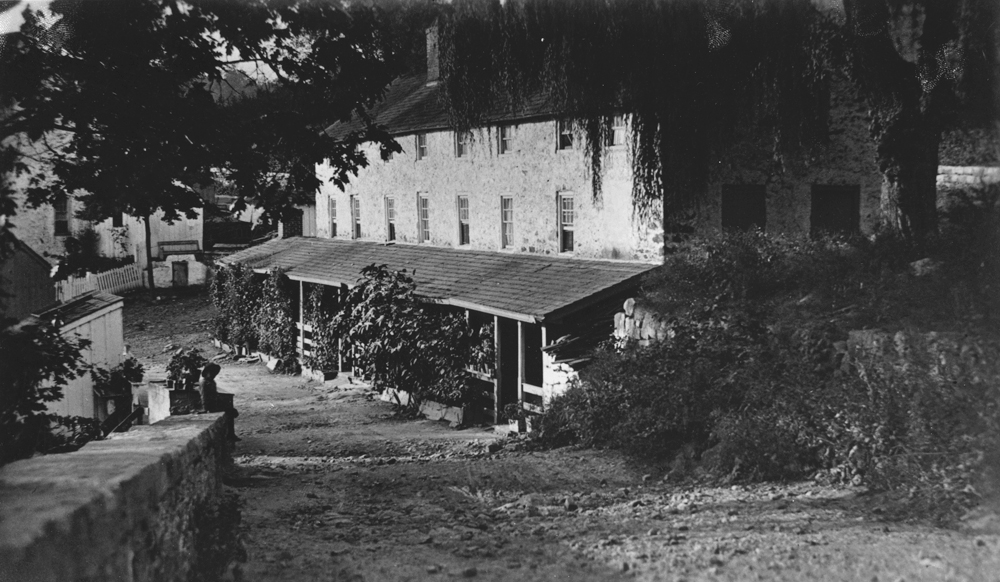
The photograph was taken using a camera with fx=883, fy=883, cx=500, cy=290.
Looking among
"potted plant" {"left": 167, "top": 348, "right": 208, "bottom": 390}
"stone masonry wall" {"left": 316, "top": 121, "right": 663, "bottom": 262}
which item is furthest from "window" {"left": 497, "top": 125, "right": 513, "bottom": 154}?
"potted plant" {"left": 167, "top": 348, "right": 208, "bottom": 390}

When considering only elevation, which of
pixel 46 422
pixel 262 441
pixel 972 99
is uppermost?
pixel 972 99

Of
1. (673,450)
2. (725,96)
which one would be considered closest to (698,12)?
(725,96)

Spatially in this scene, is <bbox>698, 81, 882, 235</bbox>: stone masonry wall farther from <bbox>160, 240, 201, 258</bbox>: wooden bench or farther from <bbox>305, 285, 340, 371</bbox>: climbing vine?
<bbox>160, 240, 201, 258</bbox>: wooden bench

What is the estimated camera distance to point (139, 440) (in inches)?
209

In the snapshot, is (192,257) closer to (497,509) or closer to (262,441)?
(262,441)

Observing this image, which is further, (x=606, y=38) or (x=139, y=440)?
(x=606, y=38)

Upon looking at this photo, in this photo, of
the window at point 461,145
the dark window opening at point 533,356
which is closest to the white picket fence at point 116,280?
the window at point 461,145

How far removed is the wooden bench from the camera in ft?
137

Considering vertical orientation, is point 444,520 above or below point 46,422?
below

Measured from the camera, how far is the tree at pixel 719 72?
41.7ft

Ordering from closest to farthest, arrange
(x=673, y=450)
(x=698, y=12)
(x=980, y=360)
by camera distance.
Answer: (x=980, y=360) < (x=673, y=450) < (x=698, y=12)

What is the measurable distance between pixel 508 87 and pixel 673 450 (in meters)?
10.1

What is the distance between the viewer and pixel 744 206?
18.2 meters

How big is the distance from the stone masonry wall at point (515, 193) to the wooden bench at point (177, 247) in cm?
1541
